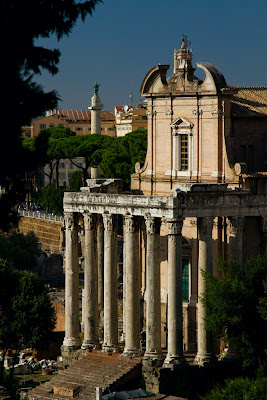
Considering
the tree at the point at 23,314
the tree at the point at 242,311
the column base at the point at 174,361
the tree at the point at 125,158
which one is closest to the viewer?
the tree at the point at 242,311

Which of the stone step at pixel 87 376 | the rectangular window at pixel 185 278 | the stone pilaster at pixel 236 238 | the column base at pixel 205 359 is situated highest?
the stone pilaster at pixel 236 238

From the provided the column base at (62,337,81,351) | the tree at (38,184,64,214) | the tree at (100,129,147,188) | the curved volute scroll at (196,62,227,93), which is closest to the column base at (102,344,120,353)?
the column base at (62,337,81,351)

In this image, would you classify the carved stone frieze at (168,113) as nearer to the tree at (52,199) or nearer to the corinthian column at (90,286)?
the corinthian column at (90,286)

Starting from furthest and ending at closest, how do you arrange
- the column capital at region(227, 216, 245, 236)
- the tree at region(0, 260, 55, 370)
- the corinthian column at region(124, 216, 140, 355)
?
the tree at region(0, 260, 55, 370), the corinthian column at region(124, 216, 140, 355), the column capital at region(227, 216, 245, 236)

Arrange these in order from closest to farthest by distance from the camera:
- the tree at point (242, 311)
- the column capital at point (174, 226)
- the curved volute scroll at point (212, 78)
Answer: the tree at point (242, 311) < the column capital at point (174, 226) < the curved volute scroll at point (212, 78)

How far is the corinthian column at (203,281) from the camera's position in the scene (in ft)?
149

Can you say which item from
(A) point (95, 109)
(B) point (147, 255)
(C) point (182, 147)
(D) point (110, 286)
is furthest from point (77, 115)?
(B) point (147, 255)

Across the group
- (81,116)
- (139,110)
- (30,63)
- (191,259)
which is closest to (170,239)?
(191,259)

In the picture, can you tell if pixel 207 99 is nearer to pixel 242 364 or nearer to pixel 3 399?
pixel 242 364

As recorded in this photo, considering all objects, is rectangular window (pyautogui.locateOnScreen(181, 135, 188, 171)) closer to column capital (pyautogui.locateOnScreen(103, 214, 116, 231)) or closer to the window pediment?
the window pediment

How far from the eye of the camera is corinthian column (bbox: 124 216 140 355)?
4688cm

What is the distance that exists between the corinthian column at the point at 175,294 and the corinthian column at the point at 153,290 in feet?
2.35

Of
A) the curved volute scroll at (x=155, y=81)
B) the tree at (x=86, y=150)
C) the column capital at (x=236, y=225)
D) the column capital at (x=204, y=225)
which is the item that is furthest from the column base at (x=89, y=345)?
the tree at (x=86, y=150)

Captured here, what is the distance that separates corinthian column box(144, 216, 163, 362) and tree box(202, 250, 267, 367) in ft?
6.12
